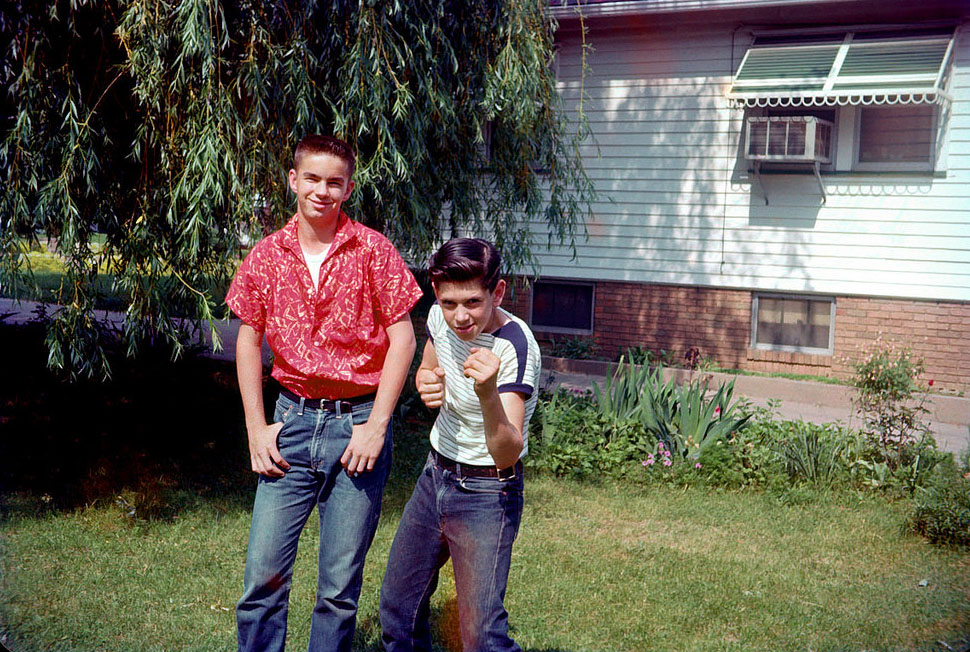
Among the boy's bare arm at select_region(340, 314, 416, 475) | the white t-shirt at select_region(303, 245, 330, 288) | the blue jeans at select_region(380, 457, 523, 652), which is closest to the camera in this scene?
the blue jeans at select_region(380, 457, 523, 652)

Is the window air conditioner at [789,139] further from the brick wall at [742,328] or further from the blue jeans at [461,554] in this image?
the blue jeans at [461,554]

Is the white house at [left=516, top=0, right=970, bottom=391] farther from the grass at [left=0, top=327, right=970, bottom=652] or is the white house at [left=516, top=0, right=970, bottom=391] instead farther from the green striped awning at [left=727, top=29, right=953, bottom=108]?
the grass at [left=0, top=327, right=970, bottom=652]

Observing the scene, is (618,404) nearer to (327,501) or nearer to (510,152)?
(510,152)

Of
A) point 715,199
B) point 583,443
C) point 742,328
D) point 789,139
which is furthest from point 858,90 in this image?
point 583,443

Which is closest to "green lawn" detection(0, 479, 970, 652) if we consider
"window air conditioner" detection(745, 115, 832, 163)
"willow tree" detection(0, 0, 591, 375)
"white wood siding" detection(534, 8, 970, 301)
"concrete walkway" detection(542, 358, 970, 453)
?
"willow tree" detection(0, 0, 591, 375)

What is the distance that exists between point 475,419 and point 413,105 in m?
3.87

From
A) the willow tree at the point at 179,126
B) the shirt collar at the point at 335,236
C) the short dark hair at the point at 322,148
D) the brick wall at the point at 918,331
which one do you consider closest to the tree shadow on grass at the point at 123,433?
the willow tree at the point at 179,126

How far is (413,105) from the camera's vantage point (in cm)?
637

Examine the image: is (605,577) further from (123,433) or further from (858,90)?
(858,90)

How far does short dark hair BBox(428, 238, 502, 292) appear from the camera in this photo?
9.35 feet

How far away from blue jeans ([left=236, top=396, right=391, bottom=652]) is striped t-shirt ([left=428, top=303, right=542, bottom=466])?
1.10 ft

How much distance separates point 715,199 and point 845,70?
235 centimetres

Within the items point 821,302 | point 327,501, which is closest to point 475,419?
point 327,501

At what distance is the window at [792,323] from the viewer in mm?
12367
